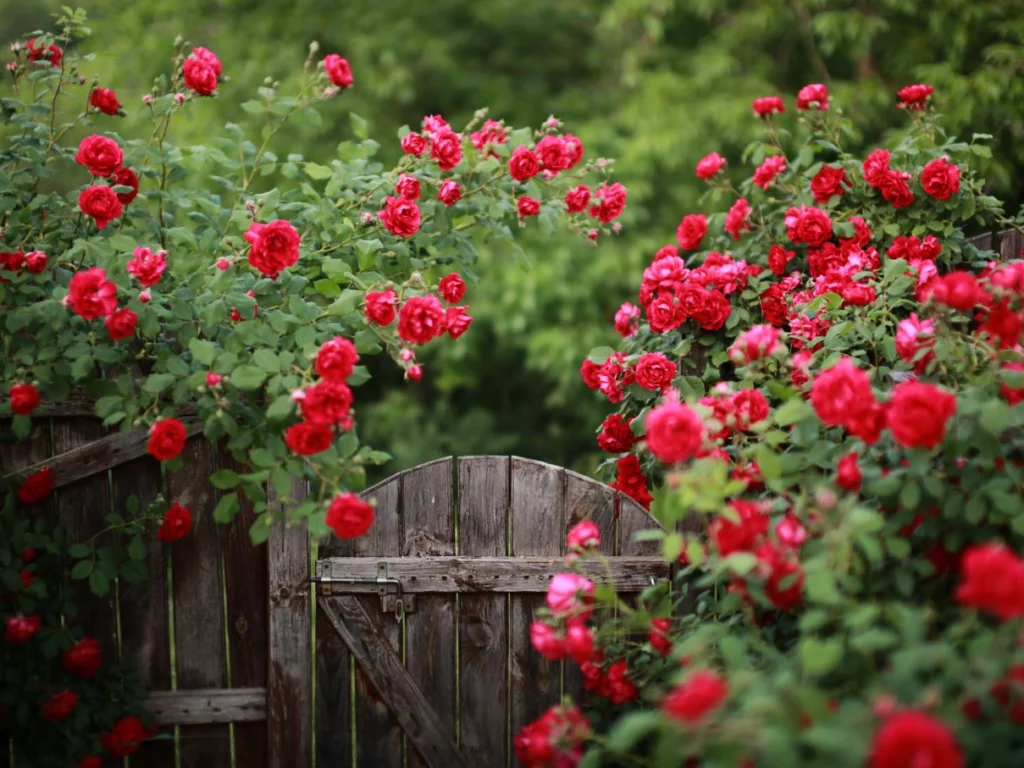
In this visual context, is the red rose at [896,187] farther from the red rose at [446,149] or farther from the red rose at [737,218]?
the red rose at [446,149]

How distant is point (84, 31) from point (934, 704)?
2.41 m

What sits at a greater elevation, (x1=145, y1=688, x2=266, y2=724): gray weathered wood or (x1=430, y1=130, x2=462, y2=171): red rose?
(x1=430, y1=130, x2=462, y2=171): red rose

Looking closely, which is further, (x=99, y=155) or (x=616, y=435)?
(x=616, y=435)

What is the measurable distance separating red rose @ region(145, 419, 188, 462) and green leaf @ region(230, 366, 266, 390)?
17 centimetres

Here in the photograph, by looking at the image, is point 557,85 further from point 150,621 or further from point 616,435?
point 150,621

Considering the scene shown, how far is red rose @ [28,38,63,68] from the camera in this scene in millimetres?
2336

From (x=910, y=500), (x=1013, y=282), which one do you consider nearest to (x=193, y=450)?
(x=910, y=500)

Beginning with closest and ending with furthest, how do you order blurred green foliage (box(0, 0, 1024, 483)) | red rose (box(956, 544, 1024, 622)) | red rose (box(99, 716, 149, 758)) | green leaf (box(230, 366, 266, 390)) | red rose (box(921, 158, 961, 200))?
1. red rose (box(956, 544, 1024, 622))
2. green leaf (box(230, 366, 266, 390))
3. red rose (box(99, 716, 149, 758))
4. red rose (box(921, 158, 961, 200))
5. blurred green foliage (box(0, 0, 1024, 483))

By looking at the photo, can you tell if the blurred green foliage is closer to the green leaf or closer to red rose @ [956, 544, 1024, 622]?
Result: the green leaf

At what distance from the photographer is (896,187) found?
262cm

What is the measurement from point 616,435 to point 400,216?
85cm

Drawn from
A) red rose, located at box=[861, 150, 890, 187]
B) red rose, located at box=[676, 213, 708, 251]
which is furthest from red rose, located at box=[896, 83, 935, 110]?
red rose, located at box=[676, 213, 708, 251]

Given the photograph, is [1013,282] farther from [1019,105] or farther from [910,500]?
[1019,105]

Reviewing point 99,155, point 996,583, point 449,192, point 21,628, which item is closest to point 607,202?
point 449,192
